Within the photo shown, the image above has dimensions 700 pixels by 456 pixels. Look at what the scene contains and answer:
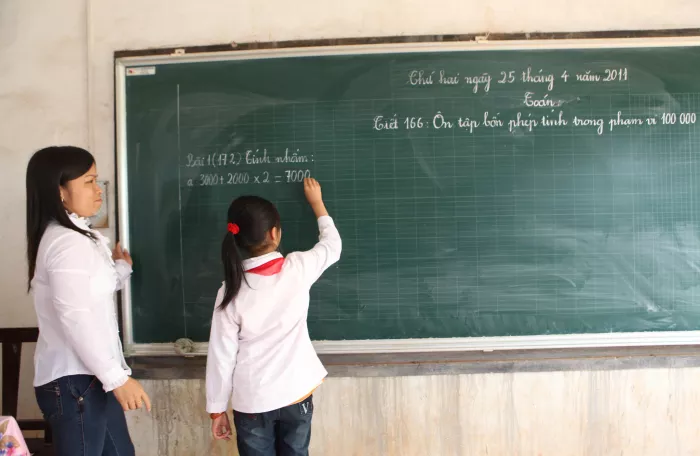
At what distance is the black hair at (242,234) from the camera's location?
1.51 metres

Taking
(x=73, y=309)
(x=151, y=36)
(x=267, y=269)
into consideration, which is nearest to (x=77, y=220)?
(x=73, y=309)

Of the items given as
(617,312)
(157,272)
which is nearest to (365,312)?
(157,272)

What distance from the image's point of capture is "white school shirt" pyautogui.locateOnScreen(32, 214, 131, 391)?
136cm

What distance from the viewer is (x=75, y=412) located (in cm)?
145

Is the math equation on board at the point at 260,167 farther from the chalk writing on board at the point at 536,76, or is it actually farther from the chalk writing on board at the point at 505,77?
the chalk writing on board at the point at 536,76

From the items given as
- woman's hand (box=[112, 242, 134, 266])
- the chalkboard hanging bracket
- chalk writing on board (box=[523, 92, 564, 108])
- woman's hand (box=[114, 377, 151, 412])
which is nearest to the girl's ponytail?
woman's hand (box=[114, 377, 151, 412])

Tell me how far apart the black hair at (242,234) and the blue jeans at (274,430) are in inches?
16.7

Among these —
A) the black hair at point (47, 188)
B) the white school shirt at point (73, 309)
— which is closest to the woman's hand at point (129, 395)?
the white school shirt at point (73, 309)

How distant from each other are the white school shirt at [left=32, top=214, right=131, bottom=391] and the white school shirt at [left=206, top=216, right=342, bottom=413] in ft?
1.06

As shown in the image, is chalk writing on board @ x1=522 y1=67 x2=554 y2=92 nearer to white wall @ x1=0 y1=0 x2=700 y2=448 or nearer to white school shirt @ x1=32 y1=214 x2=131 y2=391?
white wall @ x1=0 y1=0 x2=700 y2=448

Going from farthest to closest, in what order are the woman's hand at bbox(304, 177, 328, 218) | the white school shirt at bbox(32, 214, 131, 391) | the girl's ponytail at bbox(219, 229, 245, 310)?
1. the woman's hand at bbox(304, 177, 328, 218)
2. the girl's ponytail at bbox(219, 229, 245, 310)
3. the white school shirt at bbox(32, 214, 131, 391)

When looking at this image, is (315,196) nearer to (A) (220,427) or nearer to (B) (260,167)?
(B) (260,167)

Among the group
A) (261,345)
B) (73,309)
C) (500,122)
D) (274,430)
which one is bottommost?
(274,430)

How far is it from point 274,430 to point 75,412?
26.2 inches
